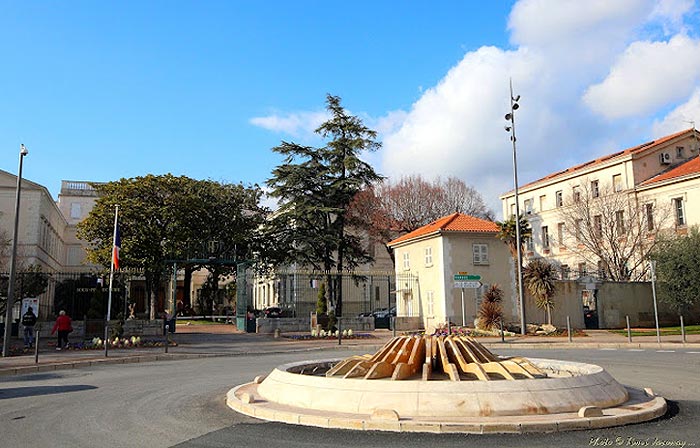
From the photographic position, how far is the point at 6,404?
10.3 meters

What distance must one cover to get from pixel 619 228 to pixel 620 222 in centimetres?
62

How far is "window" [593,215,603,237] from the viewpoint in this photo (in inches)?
1767

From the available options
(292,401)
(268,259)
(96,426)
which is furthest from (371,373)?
(268,259)

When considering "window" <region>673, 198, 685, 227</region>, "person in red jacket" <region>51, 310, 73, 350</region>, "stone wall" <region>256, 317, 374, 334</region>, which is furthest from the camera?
"window" <region>673, 198, 685, 227</region>

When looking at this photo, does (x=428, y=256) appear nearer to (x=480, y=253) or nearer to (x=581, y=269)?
(x=480, y=253)

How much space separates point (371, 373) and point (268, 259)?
39.5 m

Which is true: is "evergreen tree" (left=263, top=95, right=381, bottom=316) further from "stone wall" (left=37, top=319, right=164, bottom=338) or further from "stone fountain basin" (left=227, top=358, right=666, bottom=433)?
"stone fountain basin" (left=227, top=358, right=666, bottom=433)

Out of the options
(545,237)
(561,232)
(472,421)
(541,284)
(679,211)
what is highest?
(679,211)

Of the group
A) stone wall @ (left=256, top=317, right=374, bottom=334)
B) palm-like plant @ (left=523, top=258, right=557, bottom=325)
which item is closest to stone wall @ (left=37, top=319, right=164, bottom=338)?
stone wall @ (left=256, top=317, right=374, bottom=334)

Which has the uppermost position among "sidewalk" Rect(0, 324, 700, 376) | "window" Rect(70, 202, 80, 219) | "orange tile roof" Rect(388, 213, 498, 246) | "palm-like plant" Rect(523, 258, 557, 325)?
"window" Rect(70, 202, 80, 219)

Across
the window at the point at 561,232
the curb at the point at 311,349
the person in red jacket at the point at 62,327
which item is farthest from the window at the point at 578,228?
the person in red jacket at the point at 62,327

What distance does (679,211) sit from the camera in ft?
149

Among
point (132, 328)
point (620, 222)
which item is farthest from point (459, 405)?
point (620, 222)

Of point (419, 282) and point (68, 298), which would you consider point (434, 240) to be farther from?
point (68, 298)
